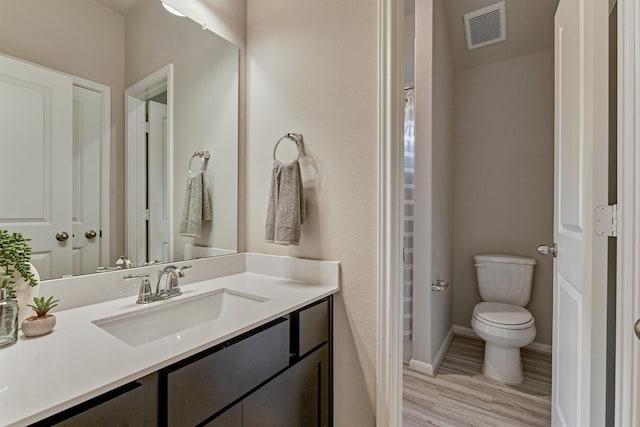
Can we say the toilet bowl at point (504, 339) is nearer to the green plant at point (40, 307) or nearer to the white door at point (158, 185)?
the white door at point (158, 185)

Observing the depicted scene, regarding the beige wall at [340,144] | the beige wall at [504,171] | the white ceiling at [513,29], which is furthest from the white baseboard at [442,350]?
the white ceiling at [513,29]

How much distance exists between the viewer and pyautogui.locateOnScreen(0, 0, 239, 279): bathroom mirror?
880mm

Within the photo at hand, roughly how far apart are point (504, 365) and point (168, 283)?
6.70ft

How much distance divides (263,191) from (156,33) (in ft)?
2.55

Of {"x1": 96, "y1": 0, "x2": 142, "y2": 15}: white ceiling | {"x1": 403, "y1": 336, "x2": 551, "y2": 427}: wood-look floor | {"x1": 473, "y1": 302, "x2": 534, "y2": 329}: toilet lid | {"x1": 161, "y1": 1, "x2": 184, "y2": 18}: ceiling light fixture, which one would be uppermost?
{"x1": 161, "y1": 1, "x2": 184, "y2": 18}: ceiling light fixture

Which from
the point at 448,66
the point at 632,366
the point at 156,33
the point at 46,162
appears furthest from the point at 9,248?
the point at 448,66

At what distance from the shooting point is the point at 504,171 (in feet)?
8.13

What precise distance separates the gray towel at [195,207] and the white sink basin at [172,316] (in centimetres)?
33

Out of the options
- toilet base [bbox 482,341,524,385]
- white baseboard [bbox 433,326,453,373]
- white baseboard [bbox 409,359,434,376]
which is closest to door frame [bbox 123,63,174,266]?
white baseboard [bbox 409,359,434,376]

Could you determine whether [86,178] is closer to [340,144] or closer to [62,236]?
[62,236]

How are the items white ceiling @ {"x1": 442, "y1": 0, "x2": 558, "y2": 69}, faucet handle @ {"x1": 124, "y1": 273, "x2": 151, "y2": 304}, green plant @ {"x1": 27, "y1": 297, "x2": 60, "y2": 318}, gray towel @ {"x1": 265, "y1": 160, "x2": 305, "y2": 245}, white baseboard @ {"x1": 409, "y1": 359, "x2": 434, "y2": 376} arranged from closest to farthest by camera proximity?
green plant @ {"x1": 27, "y1": 297, "x2": 60, "y2": 318}
faucet handle @ {"x1": 124, "y1": 273, "x2": 151, "y2": 304}
gray towel @ {"x1": 265, "y1": 160, "x2": 305, "y2": 245}
white baseboard @ {"x1": 409, "y1": 359, "x2": 434, "y2": 376}
white ceiling @ {"x1": 442, "y1": 0, "x2": 558, "y2": 69}

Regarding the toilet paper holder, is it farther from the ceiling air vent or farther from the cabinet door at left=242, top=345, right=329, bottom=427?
the ceiling air vent

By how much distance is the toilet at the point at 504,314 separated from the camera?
6.05 feet

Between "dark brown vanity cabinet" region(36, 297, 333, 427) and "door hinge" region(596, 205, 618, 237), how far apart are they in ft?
3.03
